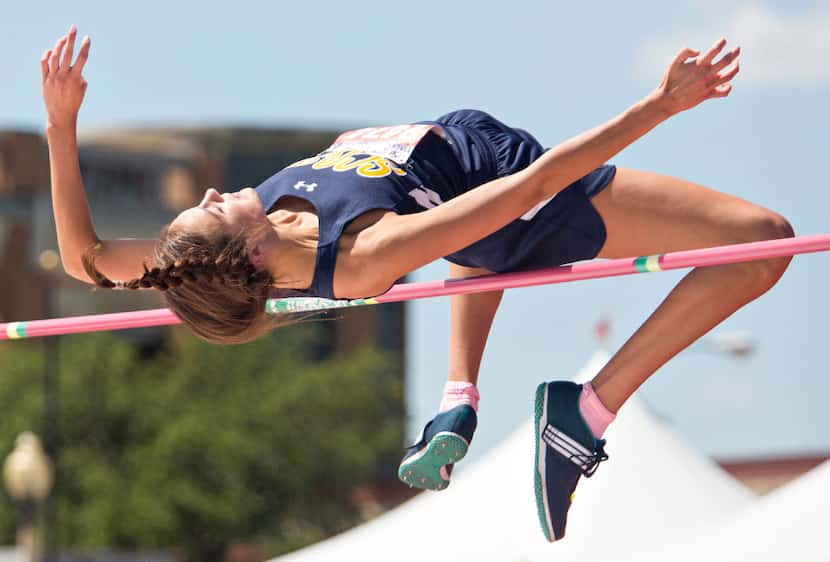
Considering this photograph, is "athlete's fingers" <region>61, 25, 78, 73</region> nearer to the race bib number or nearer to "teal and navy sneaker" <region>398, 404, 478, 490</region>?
the race bib number

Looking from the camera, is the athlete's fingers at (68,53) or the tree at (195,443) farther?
the tree at (195,443)

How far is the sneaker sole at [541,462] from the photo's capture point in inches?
150

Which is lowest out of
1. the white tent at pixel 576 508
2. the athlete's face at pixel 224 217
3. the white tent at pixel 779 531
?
the white tent at pixel 576 508

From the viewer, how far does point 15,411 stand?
2491cm

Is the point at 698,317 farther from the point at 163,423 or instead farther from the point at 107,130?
the point at 107,130

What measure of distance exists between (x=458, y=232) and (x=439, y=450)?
913 millimetres

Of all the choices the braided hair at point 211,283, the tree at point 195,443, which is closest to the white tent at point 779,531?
the braided hair at point 211,283

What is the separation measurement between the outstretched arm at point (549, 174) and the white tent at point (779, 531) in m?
1.97

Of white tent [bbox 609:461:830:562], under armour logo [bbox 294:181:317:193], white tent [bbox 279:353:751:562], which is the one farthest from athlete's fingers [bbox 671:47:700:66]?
white tent [bbox 279:353:751:562]

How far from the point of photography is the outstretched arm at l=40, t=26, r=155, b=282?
144 inches

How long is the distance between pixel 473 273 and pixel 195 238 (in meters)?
0.95

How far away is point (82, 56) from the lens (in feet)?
12.0

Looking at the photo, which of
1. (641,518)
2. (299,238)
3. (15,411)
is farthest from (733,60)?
(15,411)

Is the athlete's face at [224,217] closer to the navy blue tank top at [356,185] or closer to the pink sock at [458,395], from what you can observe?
the navy blue tank top at [356,185]
